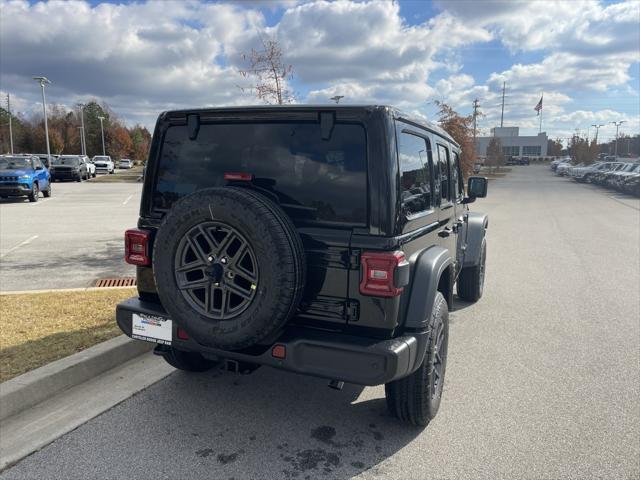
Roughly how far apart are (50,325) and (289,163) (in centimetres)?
326

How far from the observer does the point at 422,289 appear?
297 cm

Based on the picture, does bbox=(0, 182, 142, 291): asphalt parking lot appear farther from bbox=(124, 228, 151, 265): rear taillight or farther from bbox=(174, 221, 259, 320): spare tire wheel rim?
bbox=(174, 221, 259, 320): spare tire wheel rim

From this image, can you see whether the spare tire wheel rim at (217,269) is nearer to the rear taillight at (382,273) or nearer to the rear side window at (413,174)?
the rear taillight at (382,273)

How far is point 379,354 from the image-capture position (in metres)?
2.65

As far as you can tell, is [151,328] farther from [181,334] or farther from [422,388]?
[422,388]

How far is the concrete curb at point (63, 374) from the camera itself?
11.1 ft

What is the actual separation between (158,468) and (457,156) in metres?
4.03

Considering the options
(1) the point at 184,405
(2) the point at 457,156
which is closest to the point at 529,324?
(2) the point at 457,156

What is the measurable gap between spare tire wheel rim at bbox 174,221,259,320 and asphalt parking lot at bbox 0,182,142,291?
441 cm

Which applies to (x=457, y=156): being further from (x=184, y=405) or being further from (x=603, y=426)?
(x=184, y=405)

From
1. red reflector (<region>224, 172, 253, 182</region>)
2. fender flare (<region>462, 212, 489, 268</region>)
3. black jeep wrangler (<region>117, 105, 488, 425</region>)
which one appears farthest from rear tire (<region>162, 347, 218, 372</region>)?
fender flare (<region>462, 212, 489, 268</region>)

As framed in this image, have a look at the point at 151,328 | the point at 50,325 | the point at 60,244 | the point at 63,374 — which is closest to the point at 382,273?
the point at 151,328

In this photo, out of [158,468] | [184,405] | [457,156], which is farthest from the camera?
[457,156]

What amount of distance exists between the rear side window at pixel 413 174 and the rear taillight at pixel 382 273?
356mm
